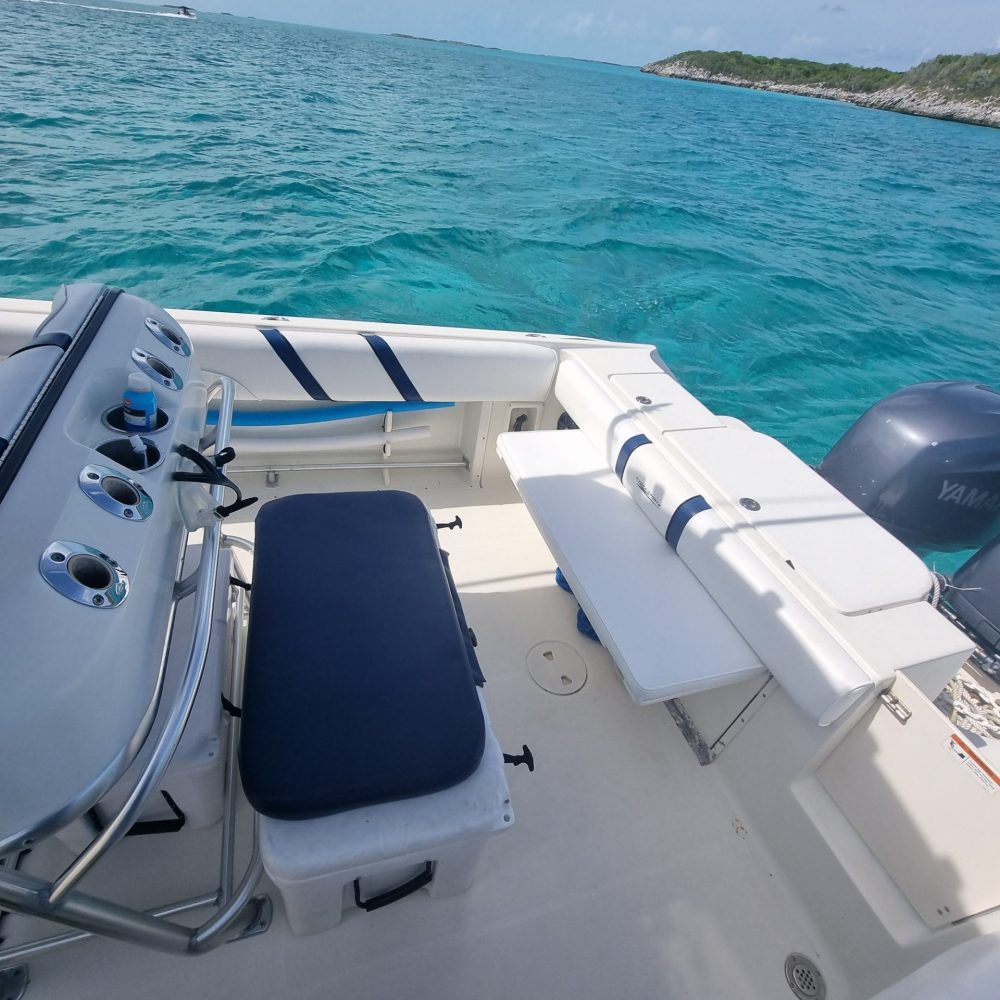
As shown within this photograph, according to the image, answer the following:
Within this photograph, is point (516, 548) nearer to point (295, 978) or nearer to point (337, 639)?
point (337, 639)

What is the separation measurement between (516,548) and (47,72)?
1376 centimetres

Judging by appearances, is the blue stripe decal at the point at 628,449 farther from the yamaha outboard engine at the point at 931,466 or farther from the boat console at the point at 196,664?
the yamaha outboard engine at the point at 931,466

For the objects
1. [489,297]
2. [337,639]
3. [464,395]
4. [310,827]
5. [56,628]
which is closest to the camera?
[56,628]

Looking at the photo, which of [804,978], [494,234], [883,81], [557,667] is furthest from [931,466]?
[883,81]

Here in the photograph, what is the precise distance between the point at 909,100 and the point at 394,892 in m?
57.7

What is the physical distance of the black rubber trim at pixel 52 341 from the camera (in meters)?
0.90

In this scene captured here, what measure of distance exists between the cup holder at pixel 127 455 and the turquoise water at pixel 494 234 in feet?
14.1

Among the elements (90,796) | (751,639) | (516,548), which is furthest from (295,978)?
(516,548)

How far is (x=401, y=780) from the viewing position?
0.87 m

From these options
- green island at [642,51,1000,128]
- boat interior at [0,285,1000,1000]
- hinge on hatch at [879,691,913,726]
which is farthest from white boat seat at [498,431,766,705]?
green island at [642,51,1000,128]

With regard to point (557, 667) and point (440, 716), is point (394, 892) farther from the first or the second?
point (557, 667)

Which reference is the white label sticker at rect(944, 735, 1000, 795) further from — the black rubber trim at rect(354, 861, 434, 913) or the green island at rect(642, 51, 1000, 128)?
the green island at rect(642, 51, 1000, 128)

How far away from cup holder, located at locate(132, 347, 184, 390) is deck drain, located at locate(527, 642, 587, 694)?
1.22 m

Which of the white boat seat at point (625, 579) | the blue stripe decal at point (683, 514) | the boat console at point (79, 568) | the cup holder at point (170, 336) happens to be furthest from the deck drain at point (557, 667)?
the cup holder at point (170, 336)
